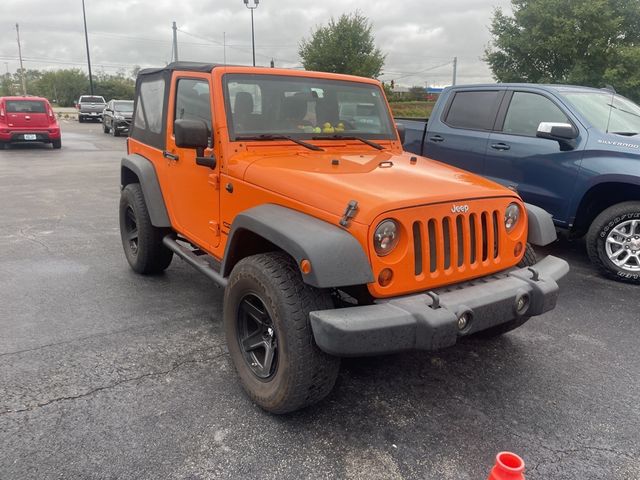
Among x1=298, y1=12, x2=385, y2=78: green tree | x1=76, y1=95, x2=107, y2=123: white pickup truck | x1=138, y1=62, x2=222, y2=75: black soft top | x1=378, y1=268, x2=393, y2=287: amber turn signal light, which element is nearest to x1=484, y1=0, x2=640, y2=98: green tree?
x1=298, y1=12, x2=385, y2=78: green tree

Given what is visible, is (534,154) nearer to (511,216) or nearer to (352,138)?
(352,138)

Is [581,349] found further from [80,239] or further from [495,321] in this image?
[80,239]

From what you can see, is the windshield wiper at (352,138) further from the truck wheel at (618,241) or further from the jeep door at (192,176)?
the truck wheel at (618,241)

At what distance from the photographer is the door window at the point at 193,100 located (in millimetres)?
3605

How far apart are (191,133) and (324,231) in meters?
1.25

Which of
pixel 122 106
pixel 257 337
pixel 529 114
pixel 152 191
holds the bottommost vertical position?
pixel 257 337

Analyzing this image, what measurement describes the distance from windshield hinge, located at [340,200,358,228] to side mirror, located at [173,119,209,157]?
49.7 inches

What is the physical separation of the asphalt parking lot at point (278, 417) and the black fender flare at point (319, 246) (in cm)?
88

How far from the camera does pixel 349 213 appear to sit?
8.25 feet

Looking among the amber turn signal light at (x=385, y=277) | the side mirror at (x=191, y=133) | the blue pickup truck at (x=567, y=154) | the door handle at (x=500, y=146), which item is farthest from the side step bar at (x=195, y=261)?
the door handle at (x=500, y=146)

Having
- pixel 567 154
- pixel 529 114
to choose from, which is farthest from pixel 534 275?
pixel 529 114

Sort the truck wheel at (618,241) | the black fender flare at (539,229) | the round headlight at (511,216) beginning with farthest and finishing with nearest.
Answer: the truck wheel at (618,241)
the black fender flare at (539,229)
the round headlight at (511,216)

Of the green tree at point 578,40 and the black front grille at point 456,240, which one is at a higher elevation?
the green tree at point 578,40

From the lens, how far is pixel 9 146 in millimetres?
18016
